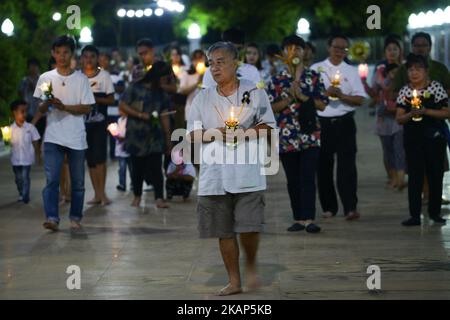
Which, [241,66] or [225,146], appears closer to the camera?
[225,146]

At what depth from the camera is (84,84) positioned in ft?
42.8

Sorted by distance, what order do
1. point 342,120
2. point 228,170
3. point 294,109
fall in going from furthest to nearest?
point 342,120 < point 294,109 < point 228,170

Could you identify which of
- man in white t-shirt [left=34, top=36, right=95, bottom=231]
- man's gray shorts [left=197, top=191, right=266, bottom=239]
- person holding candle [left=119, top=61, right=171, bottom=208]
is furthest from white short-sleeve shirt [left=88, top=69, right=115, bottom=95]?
man's gray shorts [left=197, top=191, right=266, bottom=239]

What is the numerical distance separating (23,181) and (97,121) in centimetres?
150

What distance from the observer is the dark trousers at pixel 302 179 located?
41.4 feet

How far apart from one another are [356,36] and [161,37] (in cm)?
1802

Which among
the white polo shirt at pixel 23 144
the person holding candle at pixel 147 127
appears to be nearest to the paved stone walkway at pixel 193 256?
the person holding candle at pixel 147 127

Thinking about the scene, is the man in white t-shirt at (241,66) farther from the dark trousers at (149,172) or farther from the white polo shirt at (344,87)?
the dark trousers at (149,172)

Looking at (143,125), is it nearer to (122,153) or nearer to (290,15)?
(122,153)

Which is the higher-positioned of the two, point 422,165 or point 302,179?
point 422,165

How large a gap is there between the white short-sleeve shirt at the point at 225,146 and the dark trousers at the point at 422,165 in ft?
12.6

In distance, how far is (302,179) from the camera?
12.7m

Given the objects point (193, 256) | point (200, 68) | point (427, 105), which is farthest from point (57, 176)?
point (200, 68)

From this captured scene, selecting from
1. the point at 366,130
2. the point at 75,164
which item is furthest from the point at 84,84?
the point at 366,130
